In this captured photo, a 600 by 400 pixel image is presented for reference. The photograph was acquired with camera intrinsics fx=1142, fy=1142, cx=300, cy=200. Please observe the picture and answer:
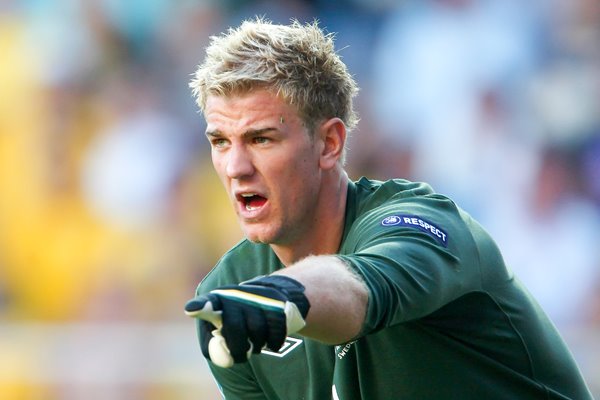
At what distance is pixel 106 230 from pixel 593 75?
3348mm

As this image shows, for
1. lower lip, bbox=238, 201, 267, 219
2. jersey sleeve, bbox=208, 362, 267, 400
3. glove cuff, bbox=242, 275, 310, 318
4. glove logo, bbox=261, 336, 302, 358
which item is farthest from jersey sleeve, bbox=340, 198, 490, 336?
jersey sleeve, bbox=208, 362, 267, 400

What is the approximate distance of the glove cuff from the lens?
2.39m

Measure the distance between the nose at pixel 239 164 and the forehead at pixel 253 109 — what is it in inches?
3.5

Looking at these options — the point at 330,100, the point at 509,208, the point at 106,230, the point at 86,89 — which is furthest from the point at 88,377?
the point at 330,100

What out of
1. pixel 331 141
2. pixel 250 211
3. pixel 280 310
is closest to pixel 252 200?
pixel 250 211

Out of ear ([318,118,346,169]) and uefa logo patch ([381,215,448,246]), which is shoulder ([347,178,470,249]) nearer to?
uefa logo patch ([381,215,448,246])

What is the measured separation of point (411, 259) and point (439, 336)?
569 mm

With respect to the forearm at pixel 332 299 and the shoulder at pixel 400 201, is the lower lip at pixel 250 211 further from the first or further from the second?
the forearm at pixel 332 299

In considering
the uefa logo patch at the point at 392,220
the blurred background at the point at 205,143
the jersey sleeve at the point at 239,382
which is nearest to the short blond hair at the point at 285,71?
the uefa logo patch at the point at 392,220

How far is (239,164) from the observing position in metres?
3.49

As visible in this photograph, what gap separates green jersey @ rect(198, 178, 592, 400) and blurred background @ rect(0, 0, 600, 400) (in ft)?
10.9

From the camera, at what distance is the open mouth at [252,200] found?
3.54m

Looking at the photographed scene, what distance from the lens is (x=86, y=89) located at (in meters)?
7.86

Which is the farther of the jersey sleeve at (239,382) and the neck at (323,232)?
the jersey sleeve at (239,382)
